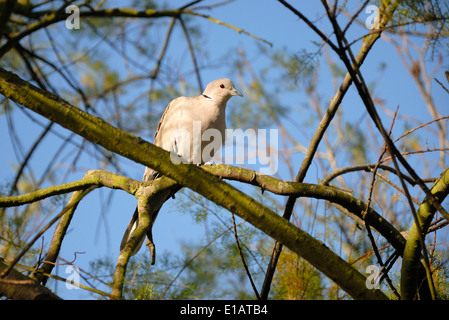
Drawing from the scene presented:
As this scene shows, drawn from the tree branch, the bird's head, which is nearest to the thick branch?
the tree branch

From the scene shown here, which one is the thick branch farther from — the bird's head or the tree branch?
the bird's head

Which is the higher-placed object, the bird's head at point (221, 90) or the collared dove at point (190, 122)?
the bird's head at point (221, 90)

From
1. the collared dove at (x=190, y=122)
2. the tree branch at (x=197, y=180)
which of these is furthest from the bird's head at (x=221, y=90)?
the tree branch at (x=197, y=180)

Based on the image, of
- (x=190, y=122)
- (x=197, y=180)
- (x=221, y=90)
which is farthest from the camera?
(x=221, y=90)

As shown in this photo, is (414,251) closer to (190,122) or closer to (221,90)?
(190,122)

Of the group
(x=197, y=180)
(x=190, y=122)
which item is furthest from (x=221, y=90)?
(x=197, y=180)

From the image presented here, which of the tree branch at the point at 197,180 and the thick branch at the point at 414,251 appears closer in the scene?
the tree branch at the point at 197,180

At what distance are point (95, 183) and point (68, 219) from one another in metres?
0.23

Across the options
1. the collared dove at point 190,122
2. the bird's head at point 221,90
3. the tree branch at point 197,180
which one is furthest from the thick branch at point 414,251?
the bird's head at point 221,90

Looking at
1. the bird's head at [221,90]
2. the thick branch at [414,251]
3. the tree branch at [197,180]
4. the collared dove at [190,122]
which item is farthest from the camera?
the bird's head at [221,90]

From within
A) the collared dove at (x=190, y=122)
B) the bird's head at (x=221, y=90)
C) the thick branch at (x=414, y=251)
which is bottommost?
the thick branch at (x=414, y=251)

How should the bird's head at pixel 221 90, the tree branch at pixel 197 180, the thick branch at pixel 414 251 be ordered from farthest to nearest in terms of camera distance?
the bird's head at pixel 221 90 < the thick branch at pixel 414 251 < the tree branch at pixel 197 180

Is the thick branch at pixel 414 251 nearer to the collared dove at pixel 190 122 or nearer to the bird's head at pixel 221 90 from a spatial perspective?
the collared dove at pixel 190 122
